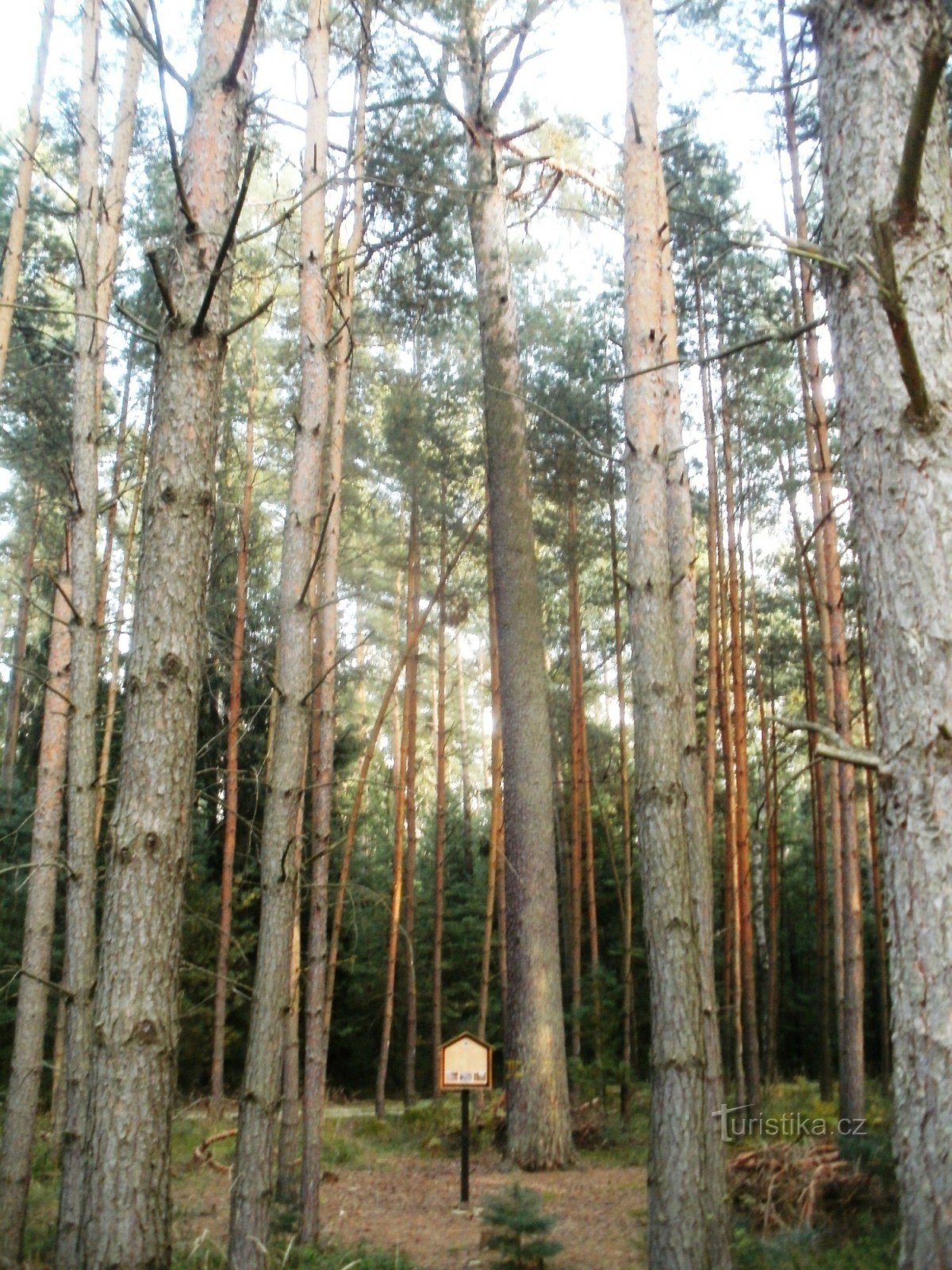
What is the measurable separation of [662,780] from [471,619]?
15.0 metres

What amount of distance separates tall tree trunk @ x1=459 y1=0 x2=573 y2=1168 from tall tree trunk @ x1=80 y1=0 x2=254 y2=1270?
189 inches

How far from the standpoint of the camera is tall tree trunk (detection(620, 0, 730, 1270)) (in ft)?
14.7

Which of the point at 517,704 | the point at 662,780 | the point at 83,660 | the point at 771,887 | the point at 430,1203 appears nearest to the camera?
the point at 662,780

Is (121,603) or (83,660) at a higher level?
(121,603)

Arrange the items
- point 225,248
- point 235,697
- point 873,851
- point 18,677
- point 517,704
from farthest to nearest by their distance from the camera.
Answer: point 18,677 → point 873,851 → point 235,697 → point 517,704 → point 225,248

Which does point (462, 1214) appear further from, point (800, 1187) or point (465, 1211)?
point (800, 1187)

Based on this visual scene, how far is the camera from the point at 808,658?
38.2ft

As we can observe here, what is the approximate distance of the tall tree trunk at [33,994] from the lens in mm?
6023

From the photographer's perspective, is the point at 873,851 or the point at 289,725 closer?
the point at 289,725

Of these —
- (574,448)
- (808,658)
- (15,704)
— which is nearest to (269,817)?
(808,658)

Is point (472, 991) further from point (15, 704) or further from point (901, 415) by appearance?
point (901, 415)

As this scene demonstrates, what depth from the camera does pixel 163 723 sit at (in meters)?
3.38

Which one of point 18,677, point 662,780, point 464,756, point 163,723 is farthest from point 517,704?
point 464,756

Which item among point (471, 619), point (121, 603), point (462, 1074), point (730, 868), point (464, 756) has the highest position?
point (471, 619)
